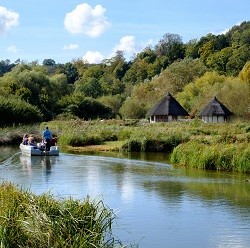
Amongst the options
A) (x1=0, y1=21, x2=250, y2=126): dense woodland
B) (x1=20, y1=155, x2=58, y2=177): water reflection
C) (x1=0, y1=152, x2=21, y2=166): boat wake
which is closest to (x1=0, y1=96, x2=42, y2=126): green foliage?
(x1=0, y1=21, x2=250, y2=126): dense woodland

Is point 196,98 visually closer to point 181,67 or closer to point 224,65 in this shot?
point 181,67

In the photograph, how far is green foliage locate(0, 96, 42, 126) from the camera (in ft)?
152

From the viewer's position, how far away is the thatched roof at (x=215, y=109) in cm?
4778

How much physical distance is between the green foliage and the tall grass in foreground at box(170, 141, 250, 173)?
969 inches

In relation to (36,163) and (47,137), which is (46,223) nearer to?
(36,163)

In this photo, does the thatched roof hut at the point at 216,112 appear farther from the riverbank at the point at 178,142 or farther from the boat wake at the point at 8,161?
the boat wake at the point at 8,161

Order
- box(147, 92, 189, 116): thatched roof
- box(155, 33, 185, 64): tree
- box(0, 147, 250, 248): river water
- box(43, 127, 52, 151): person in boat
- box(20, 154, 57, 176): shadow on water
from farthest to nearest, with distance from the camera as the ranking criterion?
box(155, 33, 185, 64): tree → box(147, 92, 189, 116): thatched roof → box(43, 127, 52, 151): person in boat → box(20, 154, 57, 176): shadow on water → box(0, 147, 250, 248): river water

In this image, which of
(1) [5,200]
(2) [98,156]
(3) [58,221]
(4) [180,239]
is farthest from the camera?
(2) [98,156]

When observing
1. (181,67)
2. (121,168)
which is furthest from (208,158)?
(181,67)

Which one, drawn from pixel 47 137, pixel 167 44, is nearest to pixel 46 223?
pixel 47 137


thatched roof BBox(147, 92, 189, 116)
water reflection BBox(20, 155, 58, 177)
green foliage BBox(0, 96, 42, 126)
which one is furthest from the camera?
thatched roof BBox(147, 92, 189, 116)

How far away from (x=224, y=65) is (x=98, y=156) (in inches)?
2127

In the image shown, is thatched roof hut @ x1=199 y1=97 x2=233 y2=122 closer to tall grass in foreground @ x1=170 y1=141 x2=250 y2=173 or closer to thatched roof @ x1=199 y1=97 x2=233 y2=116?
thatched roof @ x1=199 y1=97 x2=233 y2=116

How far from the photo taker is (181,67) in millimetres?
72125
